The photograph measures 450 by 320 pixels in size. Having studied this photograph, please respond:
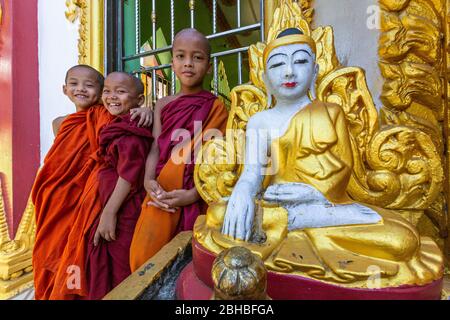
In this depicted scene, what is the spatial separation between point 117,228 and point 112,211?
0.07 metres

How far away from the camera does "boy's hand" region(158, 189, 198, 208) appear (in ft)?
2.90

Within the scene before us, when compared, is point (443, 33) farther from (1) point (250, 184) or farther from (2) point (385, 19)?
(1) point (250, 184)

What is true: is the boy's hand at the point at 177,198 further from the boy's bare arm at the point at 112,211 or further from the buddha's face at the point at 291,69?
the buddha's face at the point at 291,69

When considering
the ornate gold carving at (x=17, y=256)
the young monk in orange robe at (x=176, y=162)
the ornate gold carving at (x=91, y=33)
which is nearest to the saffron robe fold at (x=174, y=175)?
the young monk in orange robe at (x=176, y=162)

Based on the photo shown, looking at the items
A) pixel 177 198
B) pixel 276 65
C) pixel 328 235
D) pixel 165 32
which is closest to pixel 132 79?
pixel 177 198

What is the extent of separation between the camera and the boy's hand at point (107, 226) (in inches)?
37.0

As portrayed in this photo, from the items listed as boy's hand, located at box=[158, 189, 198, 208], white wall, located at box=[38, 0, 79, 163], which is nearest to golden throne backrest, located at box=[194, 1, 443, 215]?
boy's hand, located at box=[158, 189, 198, 208]

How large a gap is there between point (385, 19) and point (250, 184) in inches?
27.1

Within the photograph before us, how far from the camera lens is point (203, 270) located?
0.59 meters

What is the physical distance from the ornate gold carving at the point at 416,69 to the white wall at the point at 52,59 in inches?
63.3

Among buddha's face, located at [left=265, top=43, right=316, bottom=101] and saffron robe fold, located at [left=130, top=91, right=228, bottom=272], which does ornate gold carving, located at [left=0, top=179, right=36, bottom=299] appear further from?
buddha's face, located at [left=265, top=43, right=316, bottom=101]

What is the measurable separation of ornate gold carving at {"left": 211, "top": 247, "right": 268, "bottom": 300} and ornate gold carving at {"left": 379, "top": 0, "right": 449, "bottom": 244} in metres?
0.67

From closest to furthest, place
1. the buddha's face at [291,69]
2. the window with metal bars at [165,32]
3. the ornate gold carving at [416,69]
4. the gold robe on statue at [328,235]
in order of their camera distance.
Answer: the gold robe on statue at [328,235] < the buddha's face at [291,69] < the ornate gold carving at [416,69] < the window with metal bars at [165,32]
